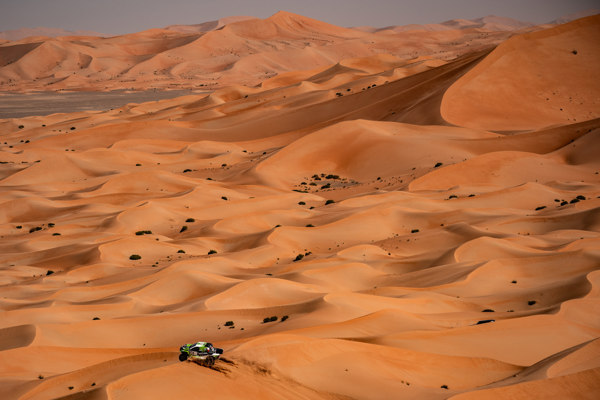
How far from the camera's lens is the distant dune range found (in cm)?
1905

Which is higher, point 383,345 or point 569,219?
point 383,345

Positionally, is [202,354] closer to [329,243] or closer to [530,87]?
[329,243]

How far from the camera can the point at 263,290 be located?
3228 cm

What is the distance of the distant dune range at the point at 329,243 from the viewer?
19.0 m

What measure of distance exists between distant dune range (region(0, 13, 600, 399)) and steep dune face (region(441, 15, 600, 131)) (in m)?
0.24

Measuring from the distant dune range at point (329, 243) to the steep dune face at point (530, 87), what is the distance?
235 millimetres

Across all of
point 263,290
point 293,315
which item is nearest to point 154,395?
point 293,315

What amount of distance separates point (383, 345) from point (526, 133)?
4711 centimetres

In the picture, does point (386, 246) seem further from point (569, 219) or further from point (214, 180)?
point (214, 180)

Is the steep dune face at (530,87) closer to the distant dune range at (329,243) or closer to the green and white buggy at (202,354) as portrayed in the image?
the distant dune range at (329,243)

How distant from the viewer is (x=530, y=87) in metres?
76.1

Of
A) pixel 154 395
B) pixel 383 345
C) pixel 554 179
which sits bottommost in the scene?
pixel 554 179

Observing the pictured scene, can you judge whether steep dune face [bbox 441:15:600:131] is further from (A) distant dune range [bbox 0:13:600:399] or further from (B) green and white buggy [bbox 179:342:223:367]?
(B) green and white buggy [bbox 179:342:223:367]

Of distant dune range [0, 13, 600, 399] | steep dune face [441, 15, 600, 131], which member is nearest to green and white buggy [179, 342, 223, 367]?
distant dune range [0, 13, 600, 399]
